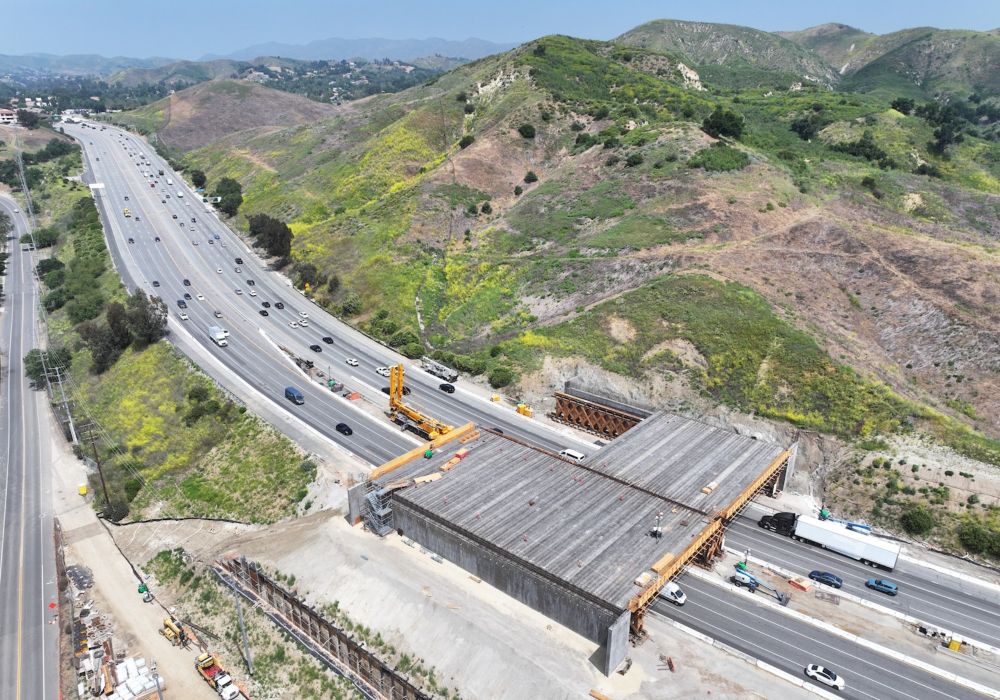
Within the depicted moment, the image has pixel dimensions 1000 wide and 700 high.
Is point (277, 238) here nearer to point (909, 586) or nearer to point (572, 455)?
point (572, 455)

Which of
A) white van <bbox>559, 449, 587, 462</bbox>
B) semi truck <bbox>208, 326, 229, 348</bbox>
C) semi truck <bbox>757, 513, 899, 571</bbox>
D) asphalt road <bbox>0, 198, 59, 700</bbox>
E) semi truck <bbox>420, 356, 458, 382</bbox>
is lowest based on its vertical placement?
asphalt road <bbox>0, 198, 59, 700</bbox>

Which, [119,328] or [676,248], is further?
[119,328]

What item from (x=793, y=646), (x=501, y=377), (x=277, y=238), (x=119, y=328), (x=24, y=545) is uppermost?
(x=277, y=238)

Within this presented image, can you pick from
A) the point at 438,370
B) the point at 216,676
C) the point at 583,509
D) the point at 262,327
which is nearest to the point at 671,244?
the point at 438,370

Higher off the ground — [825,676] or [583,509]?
[583,509]

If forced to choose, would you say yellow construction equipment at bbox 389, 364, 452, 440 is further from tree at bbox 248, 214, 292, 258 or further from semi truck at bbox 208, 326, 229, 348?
tree at bbox 248, 214, 292, 258

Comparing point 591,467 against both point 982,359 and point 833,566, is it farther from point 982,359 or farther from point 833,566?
point 982,359

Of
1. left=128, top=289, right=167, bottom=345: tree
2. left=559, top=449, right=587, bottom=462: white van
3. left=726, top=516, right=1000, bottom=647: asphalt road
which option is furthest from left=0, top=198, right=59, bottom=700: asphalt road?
left=726, top=516, right=1000, bottom=647: asphalt road
